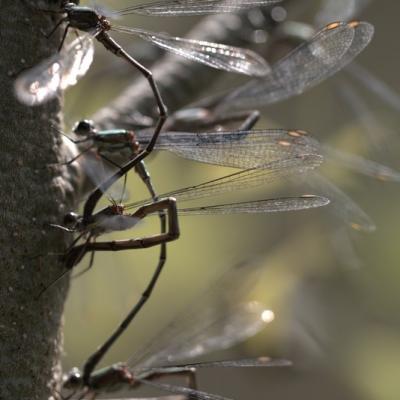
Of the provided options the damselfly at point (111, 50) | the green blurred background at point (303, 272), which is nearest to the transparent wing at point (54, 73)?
the damselfly at point (111, 50)

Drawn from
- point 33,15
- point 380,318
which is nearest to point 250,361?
point 33,15

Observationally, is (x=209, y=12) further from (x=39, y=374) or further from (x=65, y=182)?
(x=39, y=374)

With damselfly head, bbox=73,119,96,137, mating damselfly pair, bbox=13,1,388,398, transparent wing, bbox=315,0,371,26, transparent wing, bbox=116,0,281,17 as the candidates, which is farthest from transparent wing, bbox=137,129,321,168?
transparent wing, bbox=315,0,371,26

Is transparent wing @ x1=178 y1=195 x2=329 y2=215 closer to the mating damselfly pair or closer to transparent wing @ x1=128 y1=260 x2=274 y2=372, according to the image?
the mating damselfly pair

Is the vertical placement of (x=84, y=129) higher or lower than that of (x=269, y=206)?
higher

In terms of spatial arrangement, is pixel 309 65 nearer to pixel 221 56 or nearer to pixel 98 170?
pixel 221 56

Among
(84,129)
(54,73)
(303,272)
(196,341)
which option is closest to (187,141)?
(84,129)
